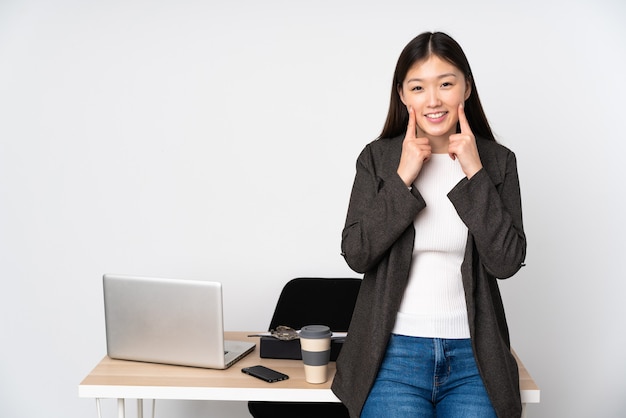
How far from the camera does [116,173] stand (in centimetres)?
328

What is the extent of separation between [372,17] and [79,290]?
1773 millimetres

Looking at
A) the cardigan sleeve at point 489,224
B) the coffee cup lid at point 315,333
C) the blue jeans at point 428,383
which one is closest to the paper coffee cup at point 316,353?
the coffee cup lid at point 315,333

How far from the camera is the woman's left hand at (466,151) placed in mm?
1862

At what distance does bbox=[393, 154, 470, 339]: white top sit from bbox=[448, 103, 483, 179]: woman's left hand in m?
0.09

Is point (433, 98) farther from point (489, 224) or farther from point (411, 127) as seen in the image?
point (489, 224)

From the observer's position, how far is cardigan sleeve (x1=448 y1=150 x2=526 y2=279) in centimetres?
180

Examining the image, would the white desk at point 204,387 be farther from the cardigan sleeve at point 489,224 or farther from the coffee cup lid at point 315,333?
the cardigan sleeve at point 489,224

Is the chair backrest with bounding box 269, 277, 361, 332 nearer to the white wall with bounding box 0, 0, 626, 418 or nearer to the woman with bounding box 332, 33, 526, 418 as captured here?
the white wall with bounding box 0, 0, 626, 418

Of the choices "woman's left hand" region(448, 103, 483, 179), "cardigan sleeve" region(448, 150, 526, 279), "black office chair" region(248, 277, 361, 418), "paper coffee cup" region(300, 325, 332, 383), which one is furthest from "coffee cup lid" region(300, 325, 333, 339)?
"black office chair" region(248, 277, 361, 418)

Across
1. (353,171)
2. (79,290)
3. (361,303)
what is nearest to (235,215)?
(353,171)

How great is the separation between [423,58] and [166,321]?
100 cm

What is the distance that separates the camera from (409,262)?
1866 mm

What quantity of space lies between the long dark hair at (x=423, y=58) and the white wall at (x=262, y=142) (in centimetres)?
117

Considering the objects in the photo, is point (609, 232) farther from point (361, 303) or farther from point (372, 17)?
point (361, 303)
